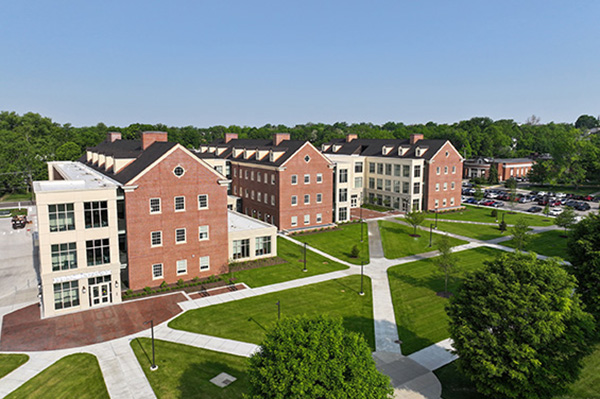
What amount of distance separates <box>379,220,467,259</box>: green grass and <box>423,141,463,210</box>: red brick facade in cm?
1422

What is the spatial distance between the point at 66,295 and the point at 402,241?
1569 inches

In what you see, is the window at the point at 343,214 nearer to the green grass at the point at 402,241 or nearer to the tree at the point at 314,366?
the green grass at the point at 402,241

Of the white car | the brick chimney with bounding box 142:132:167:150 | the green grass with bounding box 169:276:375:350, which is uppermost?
the brick chimney with bounding box 142:132:167:150

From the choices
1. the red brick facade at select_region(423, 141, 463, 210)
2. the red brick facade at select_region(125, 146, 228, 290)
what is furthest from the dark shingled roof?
the red brick facade at select_region(125, 146, 228, 290)

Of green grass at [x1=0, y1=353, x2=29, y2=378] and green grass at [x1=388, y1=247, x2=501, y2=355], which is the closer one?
green grass at [x1=0, y1=353, x2=29, y2=378]

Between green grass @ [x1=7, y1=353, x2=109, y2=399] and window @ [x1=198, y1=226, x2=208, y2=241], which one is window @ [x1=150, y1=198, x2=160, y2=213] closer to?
window @ [x1=198, y1=226, x2=208, y2=241]

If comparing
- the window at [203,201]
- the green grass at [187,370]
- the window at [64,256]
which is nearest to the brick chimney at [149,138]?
the window at [203,201]

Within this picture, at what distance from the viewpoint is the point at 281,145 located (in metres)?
65.8

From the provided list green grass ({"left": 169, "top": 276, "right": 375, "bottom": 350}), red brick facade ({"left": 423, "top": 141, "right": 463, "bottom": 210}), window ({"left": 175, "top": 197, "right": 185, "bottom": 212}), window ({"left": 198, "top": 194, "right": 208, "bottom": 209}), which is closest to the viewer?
green grass ({"left": 169, "top": 276, "right": 375, "bottom": 350})

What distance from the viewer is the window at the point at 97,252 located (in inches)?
1337

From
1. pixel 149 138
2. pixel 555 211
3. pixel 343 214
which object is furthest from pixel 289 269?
pixel 555 211

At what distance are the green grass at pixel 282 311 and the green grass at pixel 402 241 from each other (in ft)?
41.8

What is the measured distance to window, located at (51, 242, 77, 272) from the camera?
32719 mm

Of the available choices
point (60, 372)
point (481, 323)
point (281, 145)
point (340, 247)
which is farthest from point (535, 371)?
point (281, 145)
